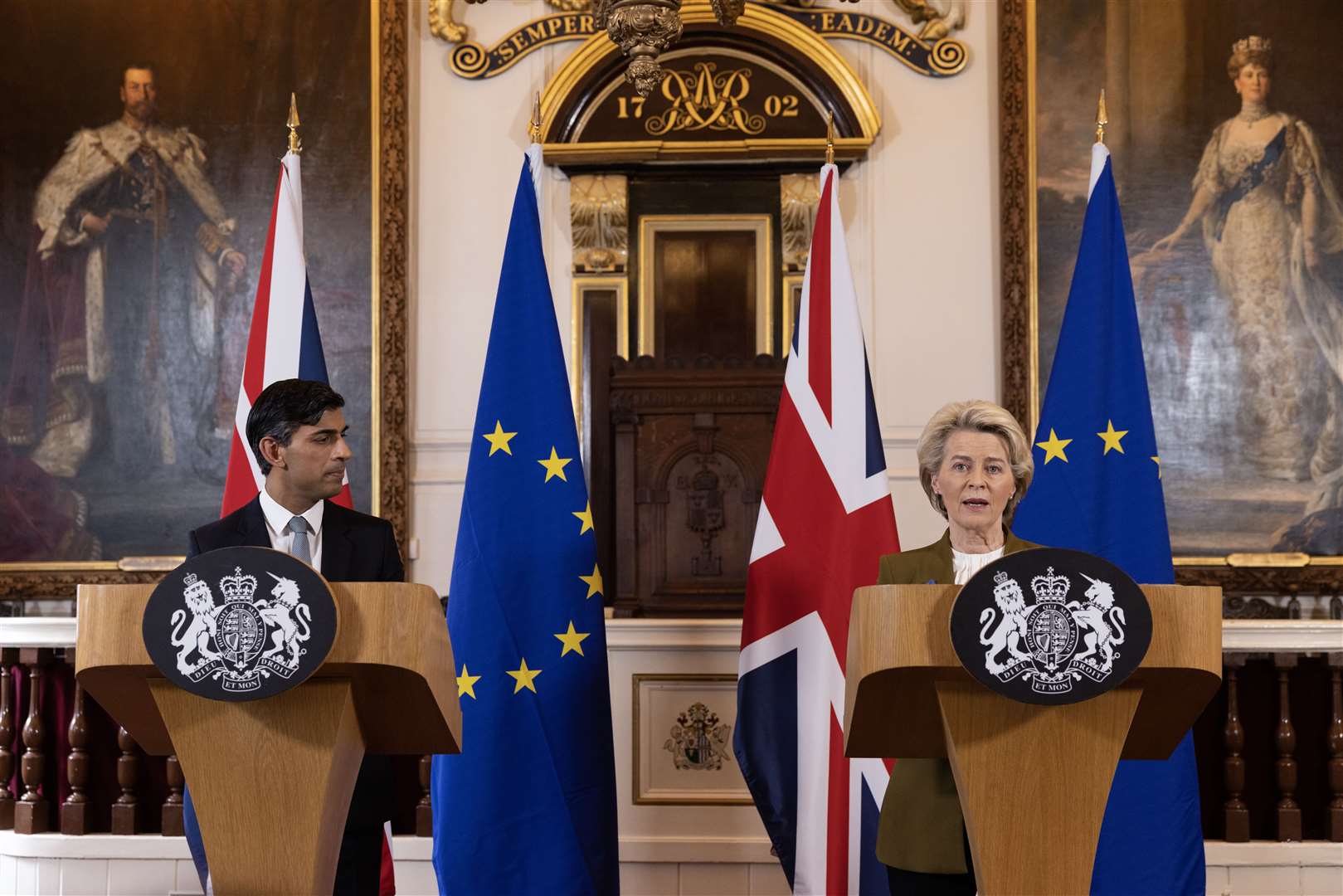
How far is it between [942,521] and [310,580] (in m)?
4.03

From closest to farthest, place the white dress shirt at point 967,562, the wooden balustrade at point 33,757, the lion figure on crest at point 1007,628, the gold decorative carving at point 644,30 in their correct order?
the lion figure on crest at point 1007,628
the white dress shirt at point 967,562
the gold decorative carving at point 644,30
the wooden balustrade at point 33,757

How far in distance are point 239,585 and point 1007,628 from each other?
1021 millimetres

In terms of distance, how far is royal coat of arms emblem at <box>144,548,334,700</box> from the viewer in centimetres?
184

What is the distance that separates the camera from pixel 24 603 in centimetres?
566

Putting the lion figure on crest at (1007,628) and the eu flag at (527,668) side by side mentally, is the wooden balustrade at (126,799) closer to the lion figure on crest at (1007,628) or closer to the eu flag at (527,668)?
the eu flag at (527,668)

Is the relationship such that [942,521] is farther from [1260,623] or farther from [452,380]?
[452,380]

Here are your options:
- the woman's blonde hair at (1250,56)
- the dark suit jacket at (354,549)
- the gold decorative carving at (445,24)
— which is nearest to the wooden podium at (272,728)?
the dark suit jacket at (354,549)

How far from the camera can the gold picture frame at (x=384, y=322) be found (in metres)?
5.62

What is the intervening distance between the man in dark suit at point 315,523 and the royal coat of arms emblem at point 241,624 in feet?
2.05

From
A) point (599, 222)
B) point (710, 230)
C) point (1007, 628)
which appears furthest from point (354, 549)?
point (710, 230)

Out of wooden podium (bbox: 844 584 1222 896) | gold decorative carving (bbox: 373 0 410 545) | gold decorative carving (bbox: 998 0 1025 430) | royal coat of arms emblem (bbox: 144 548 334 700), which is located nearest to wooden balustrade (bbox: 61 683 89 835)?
gold decorative carving (bbox: 373 0 410 545)

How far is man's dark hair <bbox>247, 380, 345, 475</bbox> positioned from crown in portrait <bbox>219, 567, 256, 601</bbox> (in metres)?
0.68

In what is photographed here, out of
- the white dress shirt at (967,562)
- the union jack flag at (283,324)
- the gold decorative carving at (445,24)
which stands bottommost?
the white dress shirt at (967,562)

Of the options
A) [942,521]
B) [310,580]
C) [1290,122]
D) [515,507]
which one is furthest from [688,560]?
[310,580]
